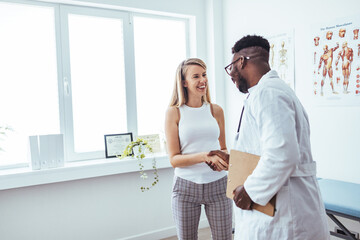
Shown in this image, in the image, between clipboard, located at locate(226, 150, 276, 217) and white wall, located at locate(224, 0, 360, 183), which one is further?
white wall, located at locate(224, 0, 360, 183)

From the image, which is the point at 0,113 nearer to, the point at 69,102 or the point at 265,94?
the point at 69,102

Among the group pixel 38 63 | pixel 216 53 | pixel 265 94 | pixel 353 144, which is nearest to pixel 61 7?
pixel 38 63

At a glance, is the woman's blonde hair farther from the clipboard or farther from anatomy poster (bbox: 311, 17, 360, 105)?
anatomy poster (bbox: 311, 17, 360, 105)

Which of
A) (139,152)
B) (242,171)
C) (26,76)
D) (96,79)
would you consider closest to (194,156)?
(242,171)

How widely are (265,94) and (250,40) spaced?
25cm

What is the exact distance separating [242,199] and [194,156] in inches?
23.6

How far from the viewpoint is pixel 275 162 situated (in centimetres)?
97

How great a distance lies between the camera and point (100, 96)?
290cm

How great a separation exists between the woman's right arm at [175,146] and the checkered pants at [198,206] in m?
0.10

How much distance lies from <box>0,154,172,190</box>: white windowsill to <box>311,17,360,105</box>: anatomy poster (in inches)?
57.5

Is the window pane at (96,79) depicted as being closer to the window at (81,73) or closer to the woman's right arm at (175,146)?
the window at (81,73)

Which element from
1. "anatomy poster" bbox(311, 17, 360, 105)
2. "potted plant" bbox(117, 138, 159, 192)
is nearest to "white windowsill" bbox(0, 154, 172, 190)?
"potted plant" bbox(117, 138, 159, 192)

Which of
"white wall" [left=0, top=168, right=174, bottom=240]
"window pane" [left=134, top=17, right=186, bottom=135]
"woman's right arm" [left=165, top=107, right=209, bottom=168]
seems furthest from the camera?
"window pane" [left=134, top=17, right=186, bottom=135]

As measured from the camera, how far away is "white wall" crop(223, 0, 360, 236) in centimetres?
214
